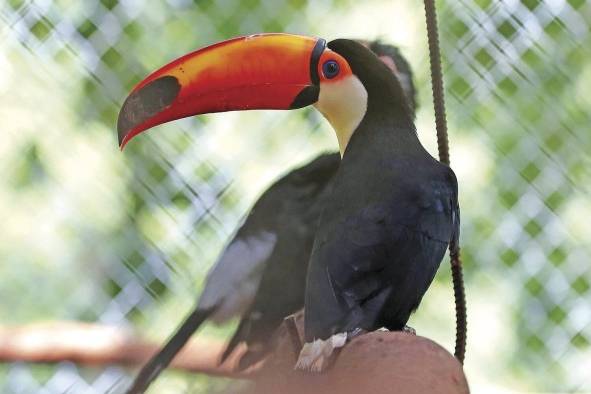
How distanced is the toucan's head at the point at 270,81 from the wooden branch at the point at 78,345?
19.0 inches

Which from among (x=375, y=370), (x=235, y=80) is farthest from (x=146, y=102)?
(x=375, y=370)

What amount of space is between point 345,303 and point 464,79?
123 cm

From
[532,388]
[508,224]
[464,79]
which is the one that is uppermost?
[464,79]

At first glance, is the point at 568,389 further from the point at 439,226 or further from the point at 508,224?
the point at 439,226

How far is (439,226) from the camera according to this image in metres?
0.88

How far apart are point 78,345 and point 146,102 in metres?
0.57

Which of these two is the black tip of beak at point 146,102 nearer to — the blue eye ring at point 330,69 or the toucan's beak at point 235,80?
the toucan's beak at point 235,80

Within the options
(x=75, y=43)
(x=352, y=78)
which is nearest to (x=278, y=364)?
(x=352, y=78)

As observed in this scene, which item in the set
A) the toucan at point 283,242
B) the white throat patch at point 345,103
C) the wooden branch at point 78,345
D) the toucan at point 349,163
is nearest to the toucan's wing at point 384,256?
the toucan at point 349,163

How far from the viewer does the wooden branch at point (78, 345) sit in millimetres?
1416

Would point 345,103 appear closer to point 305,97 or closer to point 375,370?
point 305,97

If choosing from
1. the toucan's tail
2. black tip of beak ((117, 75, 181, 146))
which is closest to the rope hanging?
black tip of beak ((117, 75, 181, 146))

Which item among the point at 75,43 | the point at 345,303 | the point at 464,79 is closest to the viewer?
the point at 345,303

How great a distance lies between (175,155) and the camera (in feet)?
5.55
